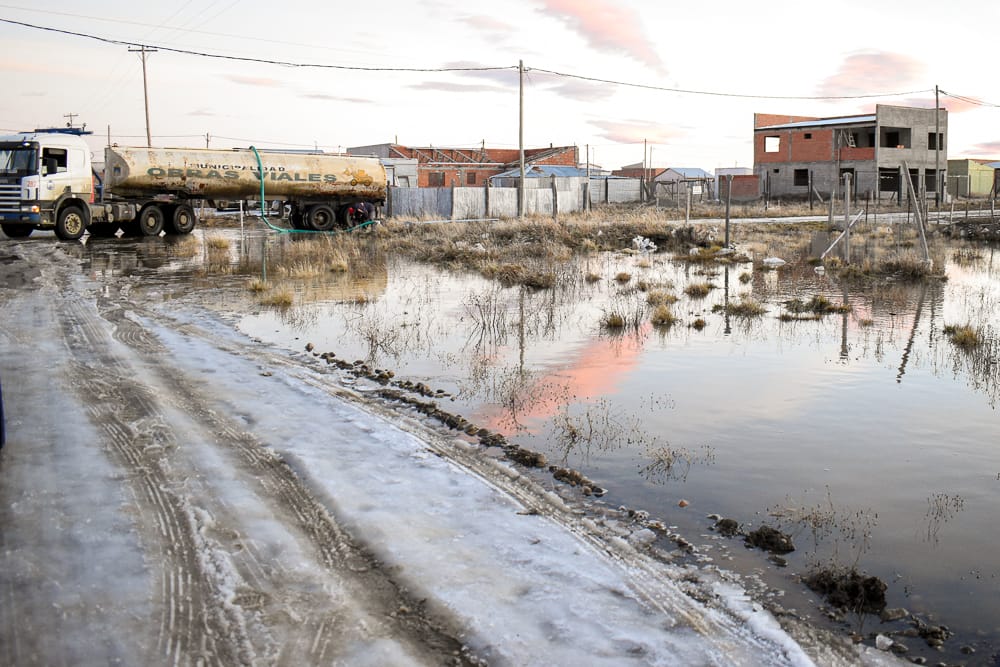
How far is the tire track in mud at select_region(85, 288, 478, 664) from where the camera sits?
11.8ft

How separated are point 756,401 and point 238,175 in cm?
2641

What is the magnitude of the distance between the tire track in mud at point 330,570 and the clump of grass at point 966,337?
27.6ft

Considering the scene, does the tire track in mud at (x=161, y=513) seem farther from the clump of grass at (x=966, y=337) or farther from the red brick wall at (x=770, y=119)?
the red brick wall at (x=770, y=119)

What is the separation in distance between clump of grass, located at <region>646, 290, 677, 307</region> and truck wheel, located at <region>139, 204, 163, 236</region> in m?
20.8

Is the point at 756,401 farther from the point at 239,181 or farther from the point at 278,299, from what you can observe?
the point at 239,181

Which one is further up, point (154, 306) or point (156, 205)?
point (156, 205)

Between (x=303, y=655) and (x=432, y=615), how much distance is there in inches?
23.8

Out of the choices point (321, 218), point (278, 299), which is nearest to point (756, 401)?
point (278, 299)

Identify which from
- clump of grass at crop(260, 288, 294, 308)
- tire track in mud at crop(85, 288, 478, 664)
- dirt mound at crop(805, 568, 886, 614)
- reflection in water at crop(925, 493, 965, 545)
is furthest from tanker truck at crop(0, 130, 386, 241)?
dirt mound at crop(805, 568, 886, 614)

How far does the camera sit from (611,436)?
6898 mm

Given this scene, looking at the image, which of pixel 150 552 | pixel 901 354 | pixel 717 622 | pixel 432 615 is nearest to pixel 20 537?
pixel 150 552

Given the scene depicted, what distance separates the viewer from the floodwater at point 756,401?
477 cm

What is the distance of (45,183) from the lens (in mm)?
25125

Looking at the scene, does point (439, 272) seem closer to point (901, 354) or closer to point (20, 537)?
point (901, 354)
